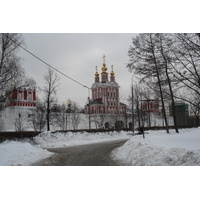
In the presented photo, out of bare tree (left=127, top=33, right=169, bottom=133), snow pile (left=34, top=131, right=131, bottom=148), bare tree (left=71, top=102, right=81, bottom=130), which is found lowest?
snow pile (left=34, top=131, right=131, bottom=148)

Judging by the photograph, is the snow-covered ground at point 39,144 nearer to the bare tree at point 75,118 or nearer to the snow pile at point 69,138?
the snow pile at point 69,138

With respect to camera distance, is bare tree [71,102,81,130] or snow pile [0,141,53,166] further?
bare tree [71,102,81,130]

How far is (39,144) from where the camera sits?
1407 cm

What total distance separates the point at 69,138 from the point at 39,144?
11.9 feet

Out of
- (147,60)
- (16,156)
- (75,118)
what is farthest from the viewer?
(75,118)

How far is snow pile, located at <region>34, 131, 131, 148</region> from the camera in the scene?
14.8m

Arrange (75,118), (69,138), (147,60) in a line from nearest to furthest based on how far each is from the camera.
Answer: (147,60) < (69,138) < (75,118)

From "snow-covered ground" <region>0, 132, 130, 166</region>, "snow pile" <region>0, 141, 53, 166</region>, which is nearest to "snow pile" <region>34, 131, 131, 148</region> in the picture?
"snow-covered ground" <region>0, 132, 130, 166</region>

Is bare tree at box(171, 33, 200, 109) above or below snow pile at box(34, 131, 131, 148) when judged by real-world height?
above

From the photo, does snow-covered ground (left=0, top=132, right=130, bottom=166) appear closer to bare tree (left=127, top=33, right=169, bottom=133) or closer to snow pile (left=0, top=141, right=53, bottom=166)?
snow pile (left=0, top=141, right=53, bottom=166)

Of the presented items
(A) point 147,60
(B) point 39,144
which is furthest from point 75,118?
(A) point 147,60

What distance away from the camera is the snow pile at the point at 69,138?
48.4ft

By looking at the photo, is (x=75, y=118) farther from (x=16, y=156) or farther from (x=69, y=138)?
(x=16, y=156)

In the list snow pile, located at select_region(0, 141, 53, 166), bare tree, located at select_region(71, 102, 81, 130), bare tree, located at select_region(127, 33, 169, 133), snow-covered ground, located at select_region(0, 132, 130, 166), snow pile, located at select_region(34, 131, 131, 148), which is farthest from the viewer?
bare tree, located at select_region(71, 102, 81, 130)
